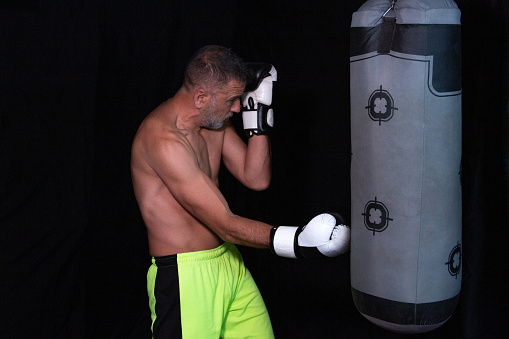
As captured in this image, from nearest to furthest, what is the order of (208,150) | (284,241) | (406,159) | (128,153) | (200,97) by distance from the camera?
(406,159) → (284,241) → (200,97) → (208,150) → (128,153)

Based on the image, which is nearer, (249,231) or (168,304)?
(249,231)

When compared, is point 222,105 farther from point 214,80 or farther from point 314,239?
point 314,239

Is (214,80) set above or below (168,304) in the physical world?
above

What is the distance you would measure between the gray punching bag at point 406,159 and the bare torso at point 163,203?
1.97 ft

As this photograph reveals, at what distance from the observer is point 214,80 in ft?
7.37

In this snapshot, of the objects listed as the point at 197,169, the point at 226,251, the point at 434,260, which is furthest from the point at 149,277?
the point at 434,260

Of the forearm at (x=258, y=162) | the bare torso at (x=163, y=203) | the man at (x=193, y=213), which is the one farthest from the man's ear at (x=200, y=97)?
the forearm at (x=258, y=162)

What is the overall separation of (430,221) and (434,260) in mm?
129

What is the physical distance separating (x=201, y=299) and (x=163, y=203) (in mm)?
370

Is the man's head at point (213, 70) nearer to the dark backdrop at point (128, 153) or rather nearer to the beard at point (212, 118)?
the beard at point (212, 118)

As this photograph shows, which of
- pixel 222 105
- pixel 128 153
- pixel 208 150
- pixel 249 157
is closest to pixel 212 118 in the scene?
pixel 222 105

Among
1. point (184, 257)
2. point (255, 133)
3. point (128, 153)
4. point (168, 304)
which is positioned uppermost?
point (255, 133)

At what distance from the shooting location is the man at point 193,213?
2.15 meters

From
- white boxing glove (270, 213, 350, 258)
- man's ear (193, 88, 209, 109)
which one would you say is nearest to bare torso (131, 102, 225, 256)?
man's ear (193, 88, 209, 109)
